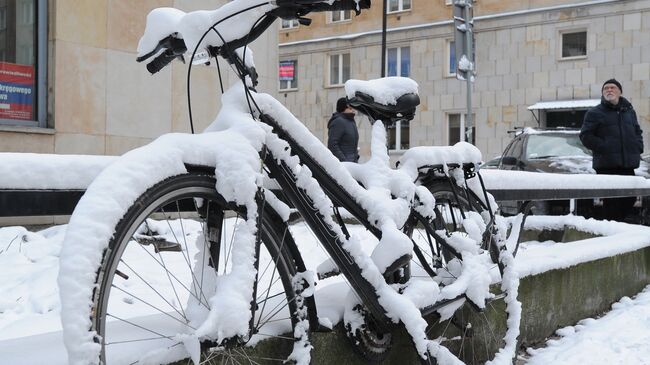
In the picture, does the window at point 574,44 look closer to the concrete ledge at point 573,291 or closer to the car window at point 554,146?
the car window at point 554,146

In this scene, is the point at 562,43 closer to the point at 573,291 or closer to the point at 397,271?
the point at 573,291

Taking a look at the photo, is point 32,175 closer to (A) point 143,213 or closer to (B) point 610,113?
(A) point 143,213

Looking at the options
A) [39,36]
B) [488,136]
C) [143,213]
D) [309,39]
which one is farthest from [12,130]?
[309,39]

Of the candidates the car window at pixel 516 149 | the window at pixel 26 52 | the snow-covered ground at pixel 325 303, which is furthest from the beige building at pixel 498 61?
the snow-covered ground at pixel 325 303

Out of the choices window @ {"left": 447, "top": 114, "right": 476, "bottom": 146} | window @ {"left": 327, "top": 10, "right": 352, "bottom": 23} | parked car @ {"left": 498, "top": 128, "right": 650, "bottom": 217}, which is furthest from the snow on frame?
window @ {"left": 327, "top": 10, "right": 352, "bottom": 23}

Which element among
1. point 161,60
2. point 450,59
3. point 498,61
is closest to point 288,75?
→ point 450,59

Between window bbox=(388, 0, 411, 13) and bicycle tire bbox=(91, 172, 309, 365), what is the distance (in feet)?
90.1

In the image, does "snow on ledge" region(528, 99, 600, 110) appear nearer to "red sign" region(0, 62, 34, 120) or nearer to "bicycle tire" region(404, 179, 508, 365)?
"red sign" region(0, 62, 34, 120)

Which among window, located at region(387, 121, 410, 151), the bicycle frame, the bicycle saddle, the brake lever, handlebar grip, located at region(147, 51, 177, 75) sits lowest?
the bicycle frame

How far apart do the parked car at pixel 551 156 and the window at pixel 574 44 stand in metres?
14.5

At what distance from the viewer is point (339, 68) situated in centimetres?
3061

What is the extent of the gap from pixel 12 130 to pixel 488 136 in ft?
68.4

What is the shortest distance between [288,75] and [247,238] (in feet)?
96.7

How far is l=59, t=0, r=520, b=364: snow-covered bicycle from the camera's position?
6.12 ft
